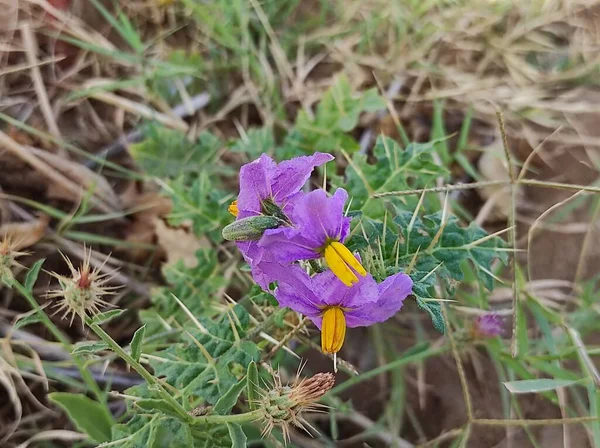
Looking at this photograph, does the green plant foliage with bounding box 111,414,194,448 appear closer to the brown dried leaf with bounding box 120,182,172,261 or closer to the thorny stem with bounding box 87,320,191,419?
the thorny stem with bounding box 87,320,191,419

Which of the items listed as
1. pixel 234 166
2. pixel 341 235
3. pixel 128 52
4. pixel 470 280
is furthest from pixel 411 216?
pixel 128 52

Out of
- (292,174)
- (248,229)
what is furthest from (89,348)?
(292,174)

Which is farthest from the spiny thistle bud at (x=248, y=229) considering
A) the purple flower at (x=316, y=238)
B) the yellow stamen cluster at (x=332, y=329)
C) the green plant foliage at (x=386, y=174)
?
the green plant foliage at (x=386, y=174)

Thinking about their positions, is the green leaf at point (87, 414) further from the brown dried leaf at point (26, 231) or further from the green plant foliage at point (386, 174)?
the green plant foliage at point (386, 174)

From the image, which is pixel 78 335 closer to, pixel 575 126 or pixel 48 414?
pixel 48 414

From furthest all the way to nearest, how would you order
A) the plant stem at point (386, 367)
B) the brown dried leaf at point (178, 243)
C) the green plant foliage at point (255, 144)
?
the brown dried leaf at point (178, 243) < the green plant foliage at point (255, 144) < the plant stem at point (386, 367)

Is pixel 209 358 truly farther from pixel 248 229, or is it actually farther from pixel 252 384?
pixel 248 229
